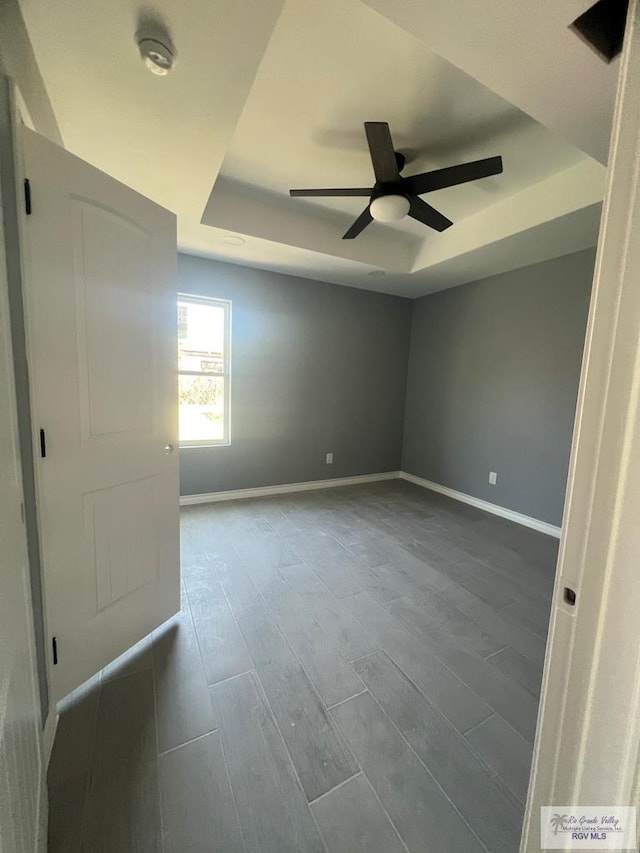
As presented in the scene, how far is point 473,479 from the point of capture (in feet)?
12.6

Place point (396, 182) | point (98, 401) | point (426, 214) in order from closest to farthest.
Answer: point (98, 401) < point (396, 182) < point (426, 214)

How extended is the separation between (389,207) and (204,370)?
92.6 inches

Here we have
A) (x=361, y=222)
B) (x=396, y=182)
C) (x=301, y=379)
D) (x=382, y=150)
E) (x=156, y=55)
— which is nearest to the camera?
(x=156, y=55)

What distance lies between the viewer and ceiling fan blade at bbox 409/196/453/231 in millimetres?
2090

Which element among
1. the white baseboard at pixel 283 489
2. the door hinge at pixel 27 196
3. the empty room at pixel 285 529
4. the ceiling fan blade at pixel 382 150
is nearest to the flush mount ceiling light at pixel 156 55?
the empty room at pixel 285 529

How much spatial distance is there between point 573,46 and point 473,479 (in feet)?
11.4

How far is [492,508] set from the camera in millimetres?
3635

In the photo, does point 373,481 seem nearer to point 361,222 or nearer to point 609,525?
point 361,222

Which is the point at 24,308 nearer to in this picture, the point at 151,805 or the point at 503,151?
the point at 151,805

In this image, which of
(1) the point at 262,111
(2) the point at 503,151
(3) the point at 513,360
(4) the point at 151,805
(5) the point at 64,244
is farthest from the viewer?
(3) the point at 513,360

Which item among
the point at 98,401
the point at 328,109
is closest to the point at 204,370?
the point at 98,401

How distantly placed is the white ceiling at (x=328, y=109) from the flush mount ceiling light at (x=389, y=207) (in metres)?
0.37

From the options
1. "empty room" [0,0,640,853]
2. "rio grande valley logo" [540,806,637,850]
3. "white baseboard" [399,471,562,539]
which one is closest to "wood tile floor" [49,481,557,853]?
"empty room" [0,0,640,853]

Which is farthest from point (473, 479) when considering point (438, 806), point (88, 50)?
point (88, 50)
